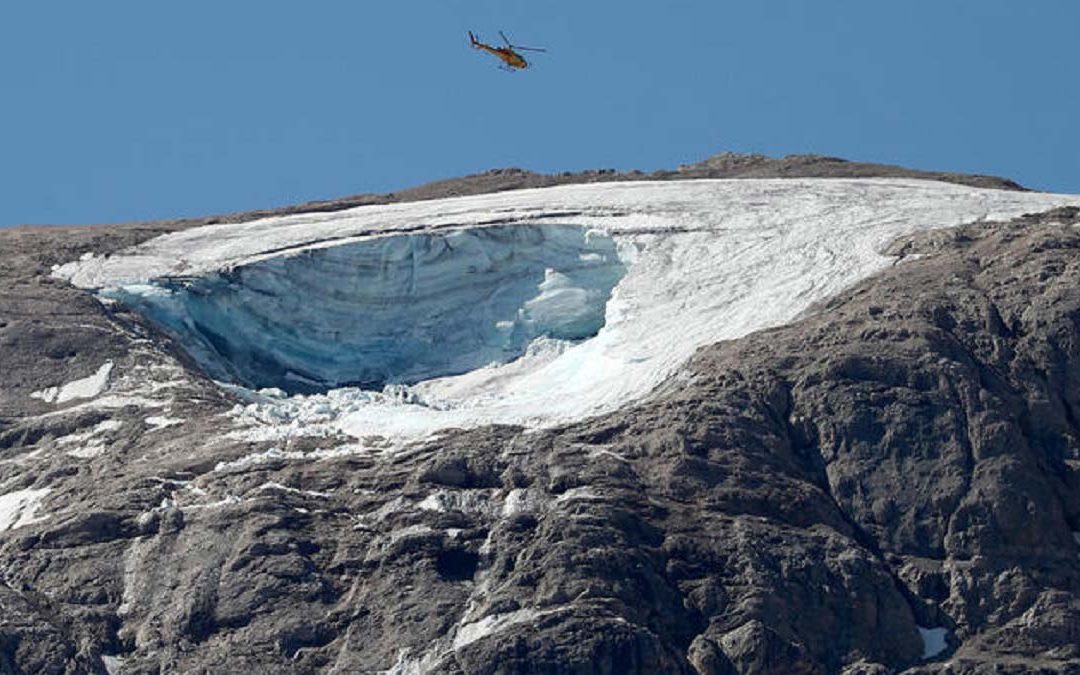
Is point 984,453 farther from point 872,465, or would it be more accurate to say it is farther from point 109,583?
point 109,583

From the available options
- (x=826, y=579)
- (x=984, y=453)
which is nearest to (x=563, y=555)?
(x=826, y=579)

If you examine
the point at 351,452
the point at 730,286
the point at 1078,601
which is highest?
the point at 730,286

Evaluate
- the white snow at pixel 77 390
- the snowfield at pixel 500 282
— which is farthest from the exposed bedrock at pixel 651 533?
the snowfield at pixel 500 282

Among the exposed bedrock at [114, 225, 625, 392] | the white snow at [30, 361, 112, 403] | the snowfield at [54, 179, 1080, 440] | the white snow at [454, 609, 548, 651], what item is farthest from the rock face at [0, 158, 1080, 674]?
the exposed bedrock at [114, 225, 625, 392]

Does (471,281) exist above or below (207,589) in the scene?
above

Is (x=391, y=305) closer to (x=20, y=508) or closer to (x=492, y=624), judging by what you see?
(x=20, y=508)

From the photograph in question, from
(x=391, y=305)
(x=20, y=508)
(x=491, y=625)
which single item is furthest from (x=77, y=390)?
(x=491, y=625)
